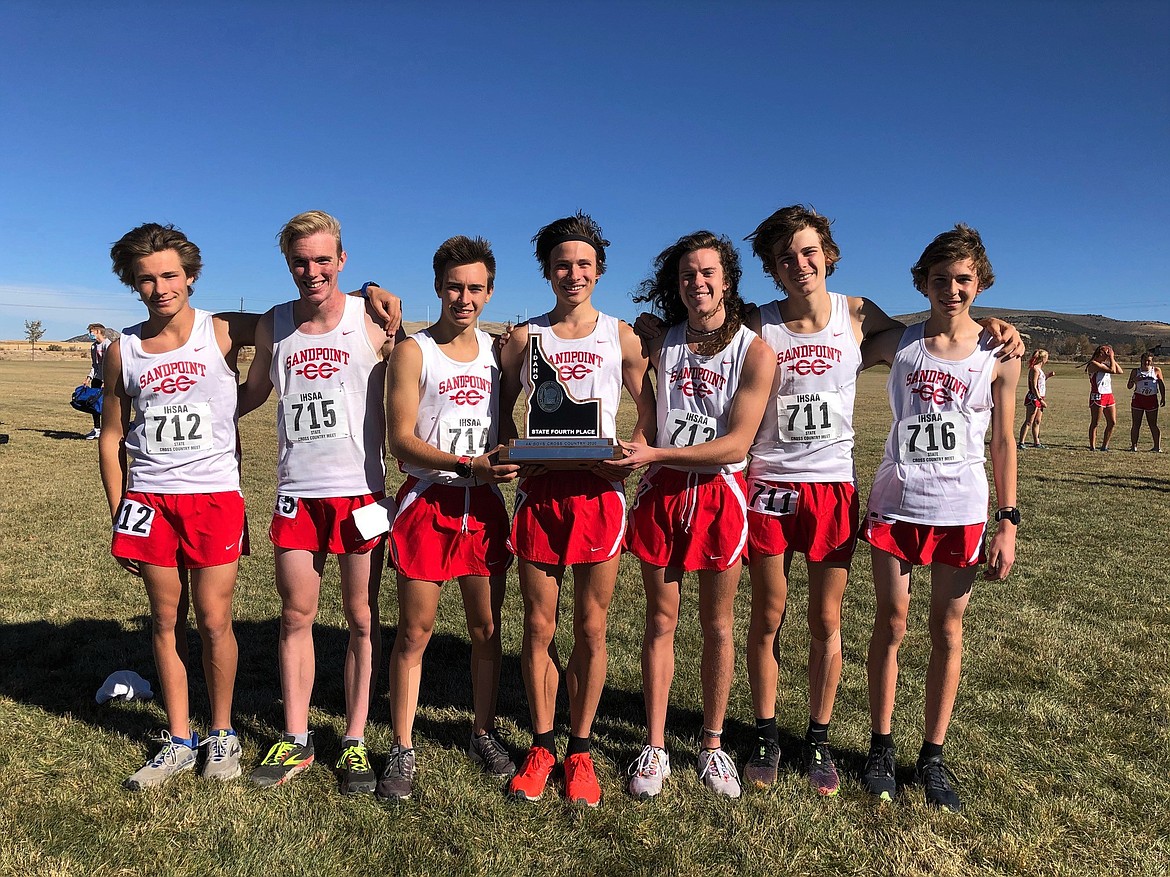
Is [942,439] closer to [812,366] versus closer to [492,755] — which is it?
[812,366]

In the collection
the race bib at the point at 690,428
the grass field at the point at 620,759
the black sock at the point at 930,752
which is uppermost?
the race bib at the point at 690,428

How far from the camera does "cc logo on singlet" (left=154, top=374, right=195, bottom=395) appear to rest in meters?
3.18

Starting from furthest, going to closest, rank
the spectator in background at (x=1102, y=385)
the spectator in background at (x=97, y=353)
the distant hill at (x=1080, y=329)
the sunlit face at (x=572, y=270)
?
the distant hill at (x=1080, y=329) < the spectator in background at (x=1102, y=385) < the spectator in background at (x=97, y=353) < the sunlit face at (x=572, y=270)

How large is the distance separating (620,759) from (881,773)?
1193mm

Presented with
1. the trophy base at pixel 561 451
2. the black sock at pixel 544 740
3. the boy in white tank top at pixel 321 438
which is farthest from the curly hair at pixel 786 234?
the black sock at pixel 544 740

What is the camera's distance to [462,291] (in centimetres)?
313

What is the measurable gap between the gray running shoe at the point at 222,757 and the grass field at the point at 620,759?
0.07m

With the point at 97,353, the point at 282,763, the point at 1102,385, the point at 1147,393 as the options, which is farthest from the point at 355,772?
the point at 1147,393

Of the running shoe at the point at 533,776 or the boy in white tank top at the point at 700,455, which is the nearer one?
the boy in white tank top at the point at 700,455

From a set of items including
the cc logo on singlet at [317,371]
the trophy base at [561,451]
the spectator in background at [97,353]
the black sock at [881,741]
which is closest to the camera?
the trophy base at [561,451]

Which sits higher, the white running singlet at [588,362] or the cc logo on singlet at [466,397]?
the white running singlet at [588,362]

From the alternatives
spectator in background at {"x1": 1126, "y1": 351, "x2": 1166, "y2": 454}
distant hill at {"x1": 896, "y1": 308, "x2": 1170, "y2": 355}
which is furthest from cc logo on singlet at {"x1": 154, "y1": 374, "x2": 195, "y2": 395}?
distant hill at {"x1": 896, "y1": 308, "x2": 1170, "y2": 355}

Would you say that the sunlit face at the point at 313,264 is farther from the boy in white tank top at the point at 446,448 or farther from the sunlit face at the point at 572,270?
the sunlit face at the point at 572,270

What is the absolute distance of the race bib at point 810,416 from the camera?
3182mm
